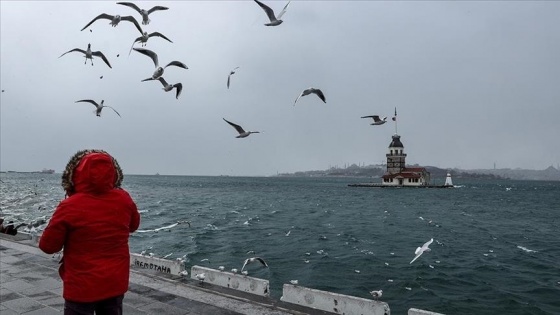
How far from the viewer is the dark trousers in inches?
140

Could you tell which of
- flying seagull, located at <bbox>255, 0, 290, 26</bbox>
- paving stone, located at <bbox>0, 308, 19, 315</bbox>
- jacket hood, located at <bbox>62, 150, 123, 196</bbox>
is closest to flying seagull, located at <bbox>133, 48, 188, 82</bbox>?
flying seagull, located at <bbox>255, 0, 290, 26</bbox>

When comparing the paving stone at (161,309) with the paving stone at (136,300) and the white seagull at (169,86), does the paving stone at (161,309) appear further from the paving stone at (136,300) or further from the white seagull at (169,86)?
the white seagull at (169,86)

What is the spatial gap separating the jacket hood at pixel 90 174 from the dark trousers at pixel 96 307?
0.94 metres

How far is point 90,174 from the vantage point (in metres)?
3.41

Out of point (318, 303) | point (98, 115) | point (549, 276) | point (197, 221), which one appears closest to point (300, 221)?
point (197, 221)

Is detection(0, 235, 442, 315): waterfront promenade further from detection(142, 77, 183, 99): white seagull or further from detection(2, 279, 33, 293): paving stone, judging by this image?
detection(142, 77, 183, 99): white seagull

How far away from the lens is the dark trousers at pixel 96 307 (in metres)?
3.56

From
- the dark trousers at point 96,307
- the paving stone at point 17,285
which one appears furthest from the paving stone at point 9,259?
the dark trousers at point 96,307

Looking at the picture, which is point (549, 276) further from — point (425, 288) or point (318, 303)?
point (318, 303)

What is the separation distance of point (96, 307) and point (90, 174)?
1.21 metres

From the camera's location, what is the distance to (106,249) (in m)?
3.54

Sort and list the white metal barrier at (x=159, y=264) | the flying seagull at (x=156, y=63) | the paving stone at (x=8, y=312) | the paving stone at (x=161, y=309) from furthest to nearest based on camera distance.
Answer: the flying seagull at (x=156, y=63), the white metal barrier at (x=159, y=264), the paving stone at (x=161, y=309), the paving stone at (x=8, y=312)

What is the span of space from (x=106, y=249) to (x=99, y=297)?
15.9 inches

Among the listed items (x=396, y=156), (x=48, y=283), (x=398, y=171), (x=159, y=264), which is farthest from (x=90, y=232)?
(x=398, y=171)
